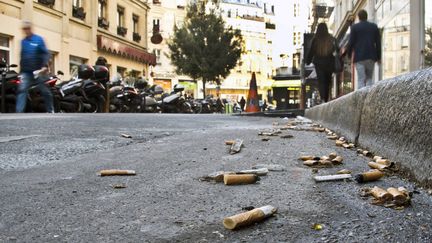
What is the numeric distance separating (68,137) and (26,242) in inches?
139

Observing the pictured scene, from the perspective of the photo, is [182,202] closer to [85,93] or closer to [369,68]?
[369,68]

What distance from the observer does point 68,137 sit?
16.1 ft

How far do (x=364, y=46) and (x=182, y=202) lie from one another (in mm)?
8080

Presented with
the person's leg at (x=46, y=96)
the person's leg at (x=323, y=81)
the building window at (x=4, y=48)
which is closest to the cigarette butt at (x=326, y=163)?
the person's leg at (x=323, y=81)

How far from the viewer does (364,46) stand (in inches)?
368

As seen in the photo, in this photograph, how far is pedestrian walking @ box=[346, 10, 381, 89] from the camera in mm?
9273

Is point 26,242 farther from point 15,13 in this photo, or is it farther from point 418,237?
point 15,13

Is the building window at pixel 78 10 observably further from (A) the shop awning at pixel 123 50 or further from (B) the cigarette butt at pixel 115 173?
(B) the cigarette butt at pixel 115 173

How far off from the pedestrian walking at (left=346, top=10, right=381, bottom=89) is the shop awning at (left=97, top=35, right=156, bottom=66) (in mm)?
17836

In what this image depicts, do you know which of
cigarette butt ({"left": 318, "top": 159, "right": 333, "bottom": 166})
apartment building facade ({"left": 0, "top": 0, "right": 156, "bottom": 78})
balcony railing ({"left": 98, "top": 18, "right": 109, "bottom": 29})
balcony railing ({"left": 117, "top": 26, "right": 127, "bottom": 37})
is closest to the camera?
cigarette butt ({"left": 318, "top": 159, "right": 333, "bottom": 166})

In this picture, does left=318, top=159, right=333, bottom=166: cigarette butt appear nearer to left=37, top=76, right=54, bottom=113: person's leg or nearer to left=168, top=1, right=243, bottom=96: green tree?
left=37, top=76, right=54, bottom=113: person's leg

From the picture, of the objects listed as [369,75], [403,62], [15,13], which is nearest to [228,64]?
[15,13]

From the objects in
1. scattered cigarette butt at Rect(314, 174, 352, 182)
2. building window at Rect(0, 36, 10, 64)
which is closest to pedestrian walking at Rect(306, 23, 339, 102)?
scattered cigarette butt at Rect(314, 174, 352, 182)

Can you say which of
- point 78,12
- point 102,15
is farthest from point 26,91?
point 102,15
